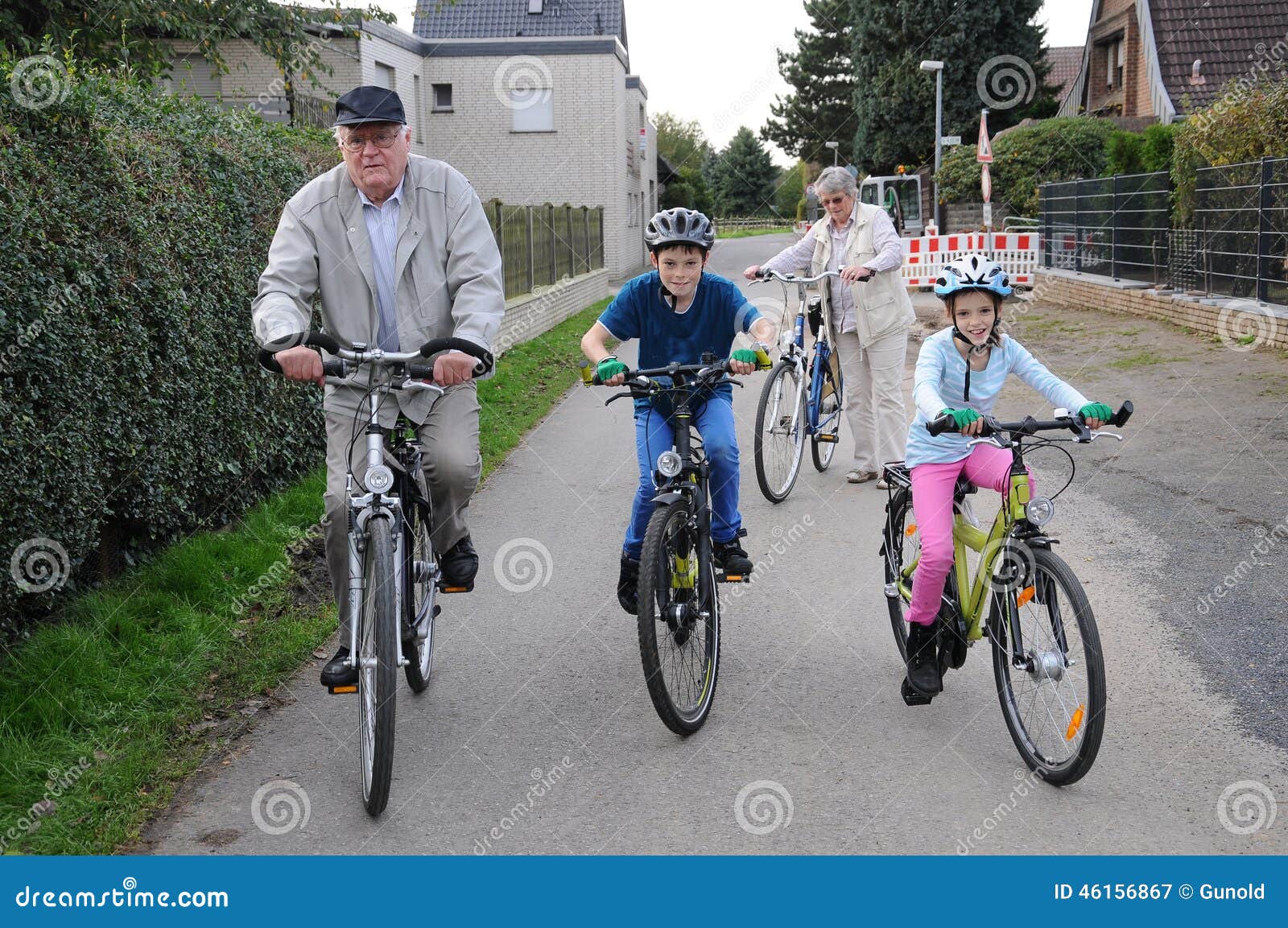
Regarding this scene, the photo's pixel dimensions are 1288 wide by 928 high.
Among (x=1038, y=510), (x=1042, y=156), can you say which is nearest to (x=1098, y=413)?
(x=1038, y=510)

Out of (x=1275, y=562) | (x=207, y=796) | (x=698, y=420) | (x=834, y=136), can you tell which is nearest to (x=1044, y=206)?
(x=1275, y=562)

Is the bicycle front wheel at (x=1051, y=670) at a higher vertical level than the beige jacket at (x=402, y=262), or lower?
lower

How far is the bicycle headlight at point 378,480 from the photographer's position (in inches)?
163

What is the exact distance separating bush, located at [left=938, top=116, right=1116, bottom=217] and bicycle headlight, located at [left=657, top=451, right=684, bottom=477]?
2725cm

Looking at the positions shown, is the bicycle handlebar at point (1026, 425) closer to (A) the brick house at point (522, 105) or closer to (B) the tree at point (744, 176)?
(A) the brick house at point (522, 105)

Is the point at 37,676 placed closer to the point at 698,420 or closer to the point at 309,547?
the point at 309,547

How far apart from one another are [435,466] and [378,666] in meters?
0.91

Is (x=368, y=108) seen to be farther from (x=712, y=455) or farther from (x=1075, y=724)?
(x=1075, y=724)

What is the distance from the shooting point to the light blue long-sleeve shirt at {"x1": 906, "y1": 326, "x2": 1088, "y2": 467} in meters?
4.61

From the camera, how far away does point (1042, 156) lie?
3084cm

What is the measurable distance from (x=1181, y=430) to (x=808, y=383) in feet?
10.8

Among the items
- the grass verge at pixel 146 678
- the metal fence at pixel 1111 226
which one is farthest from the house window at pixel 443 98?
the grass verge at pixel 146 678

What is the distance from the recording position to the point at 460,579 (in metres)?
4.90

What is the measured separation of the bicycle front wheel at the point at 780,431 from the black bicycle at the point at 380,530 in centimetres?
401
